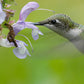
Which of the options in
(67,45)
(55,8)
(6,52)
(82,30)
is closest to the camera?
(67,45)

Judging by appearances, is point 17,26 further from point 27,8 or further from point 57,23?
point 57,23

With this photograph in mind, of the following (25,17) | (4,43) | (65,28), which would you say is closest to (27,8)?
(25,17)

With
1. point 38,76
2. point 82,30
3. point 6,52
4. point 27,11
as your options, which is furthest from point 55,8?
point 27,11

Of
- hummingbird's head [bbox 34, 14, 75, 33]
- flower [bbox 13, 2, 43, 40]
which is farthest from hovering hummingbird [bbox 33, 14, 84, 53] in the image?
flower [bbox 13, 2, 43, 40]

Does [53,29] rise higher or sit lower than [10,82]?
higher

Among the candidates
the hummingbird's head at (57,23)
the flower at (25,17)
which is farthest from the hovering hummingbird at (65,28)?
the flower at (25,17)

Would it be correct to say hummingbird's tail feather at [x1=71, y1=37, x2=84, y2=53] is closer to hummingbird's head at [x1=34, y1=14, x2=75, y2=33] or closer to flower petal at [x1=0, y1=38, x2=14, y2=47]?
hummingbird's head at [x1=34, y1=14, x2=75, y2=33]

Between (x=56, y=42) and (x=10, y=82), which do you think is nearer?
(x=56, y=42)

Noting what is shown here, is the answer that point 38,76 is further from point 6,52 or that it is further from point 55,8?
point 55,8
